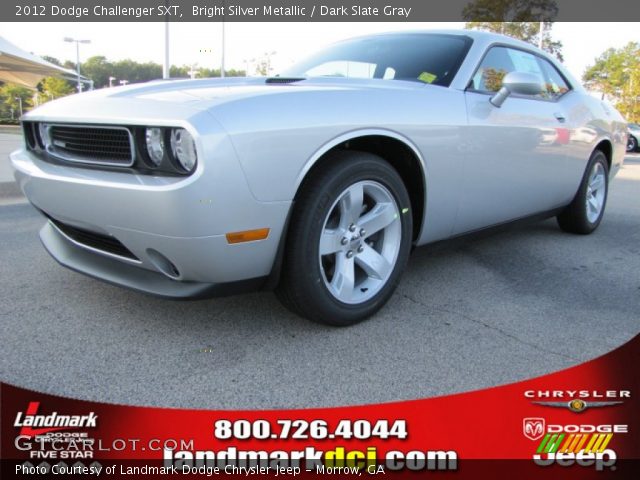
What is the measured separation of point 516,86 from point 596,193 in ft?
6.91

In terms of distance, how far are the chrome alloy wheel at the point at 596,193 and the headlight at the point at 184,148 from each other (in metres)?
3.56

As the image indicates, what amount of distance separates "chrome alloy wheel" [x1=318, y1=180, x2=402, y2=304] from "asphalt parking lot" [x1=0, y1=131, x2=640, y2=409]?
0.60ft

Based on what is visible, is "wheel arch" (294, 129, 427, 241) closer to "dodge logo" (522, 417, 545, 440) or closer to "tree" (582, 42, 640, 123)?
"dodge logo" (522, 417, 545, 440)

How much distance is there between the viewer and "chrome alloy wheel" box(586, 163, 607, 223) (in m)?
4.40

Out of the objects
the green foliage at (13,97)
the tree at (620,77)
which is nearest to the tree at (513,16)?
the tree at (620,77)

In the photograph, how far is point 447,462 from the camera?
5.23 feet

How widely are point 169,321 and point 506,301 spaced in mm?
1733

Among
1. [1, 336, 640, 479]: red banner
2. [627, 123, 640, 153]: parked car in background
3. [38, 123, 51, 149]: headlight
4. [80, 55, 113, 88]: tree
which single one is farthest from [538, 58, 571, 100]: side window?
[80, 55, 113, 88]: tree

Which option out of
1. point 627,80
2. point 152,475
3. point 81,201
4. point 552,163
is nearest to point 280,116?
point 81,201

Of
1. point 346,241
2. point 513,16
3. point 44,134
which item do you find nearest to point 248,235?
point 346,241

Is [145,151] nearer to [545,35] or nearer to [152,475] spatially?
[152,475]

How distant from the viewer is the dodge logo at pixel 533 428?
1.68 meters

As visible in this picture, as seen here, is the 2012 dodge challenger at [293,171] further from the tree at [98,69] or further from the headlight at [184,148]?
the tree at [98,69]

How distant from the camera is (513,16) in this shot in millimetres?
22219
